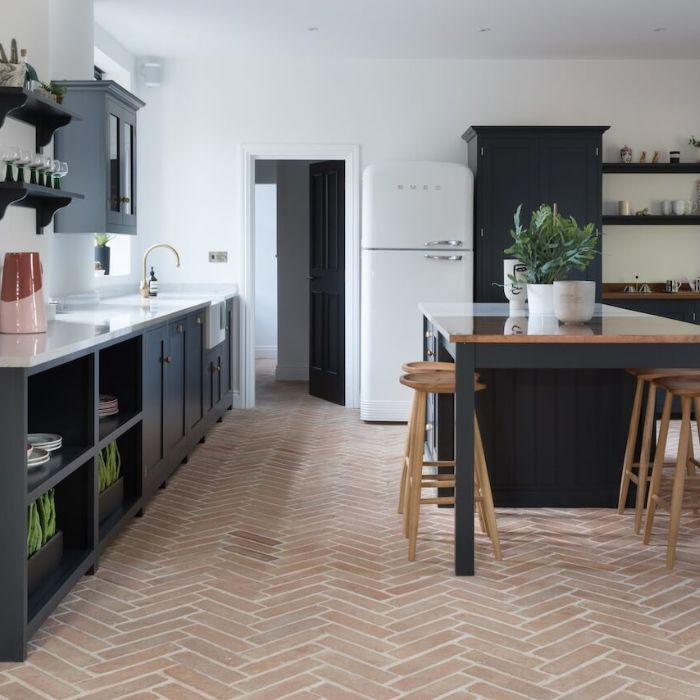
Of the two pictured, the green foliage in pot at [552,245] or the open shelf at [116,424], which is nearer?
the open shelf at [116,424]

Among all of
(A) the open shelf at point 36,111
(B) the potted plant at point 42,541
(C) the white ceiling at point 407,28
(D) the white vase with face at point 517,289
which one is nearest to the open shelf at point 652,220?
(C) the white ceiling at point 407,28

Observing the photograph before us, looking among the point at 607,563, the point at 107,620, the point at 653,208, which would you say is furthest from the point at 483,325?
the point at 653,208

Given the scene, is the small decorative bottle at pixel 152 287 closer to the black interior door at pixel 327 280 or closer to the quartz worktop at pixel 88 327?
the quartz worktop at pixel 88 327

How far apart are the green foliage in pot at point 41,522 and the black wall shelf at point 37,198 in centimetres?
126

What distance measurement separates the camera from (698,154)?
25.8 feet

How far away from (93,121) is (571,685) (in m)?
3.89

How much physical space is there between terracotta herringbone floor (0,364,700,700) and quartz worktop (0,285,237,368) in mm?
876

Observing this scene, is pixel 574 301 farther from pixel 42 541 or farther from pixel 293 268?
pixel 293 268

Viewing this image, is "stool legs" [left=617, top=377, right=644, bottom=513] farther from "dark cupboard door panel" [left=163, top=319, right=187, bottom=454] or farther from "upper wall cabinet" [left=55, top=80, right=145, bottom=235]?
"upper wall cabinet" [left=55, top=80, right=145, bottom=235]

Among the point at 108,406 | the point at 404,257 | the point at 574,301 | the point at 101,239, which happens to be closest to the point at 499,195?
the point at 404,257

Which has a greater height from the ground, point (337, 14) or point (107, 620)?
point (337, 14)

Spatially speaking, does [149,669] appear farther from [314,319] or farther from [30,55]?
[314,319]

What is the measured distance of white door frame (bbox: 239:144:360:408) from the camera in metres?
7.86

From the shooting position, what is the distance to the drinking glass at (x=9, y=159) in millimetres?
3768
